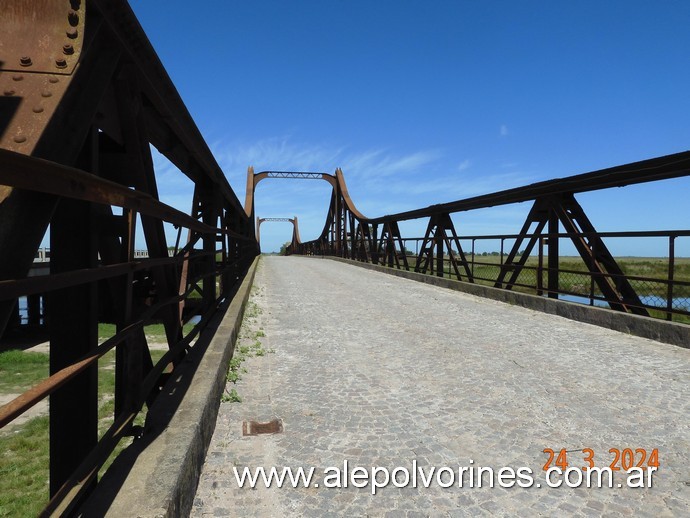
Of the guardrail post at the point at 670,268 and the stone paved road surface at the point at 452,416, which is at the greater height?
the guardrail post at the point at 670,268

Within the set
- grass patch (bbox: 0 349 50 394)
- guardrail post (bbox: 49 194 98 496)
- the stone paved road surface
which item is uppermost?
guardrail post (bbox: 49 194 98 496)

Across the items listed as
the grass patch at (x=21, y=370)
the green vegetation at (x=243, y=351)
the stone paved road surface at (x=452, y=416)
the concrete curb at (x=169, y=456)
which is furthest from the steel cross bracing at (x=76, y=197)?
the grass patch at (x=21, y=370)

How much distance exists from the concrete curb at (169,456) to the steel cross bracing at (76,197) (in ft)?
0.37

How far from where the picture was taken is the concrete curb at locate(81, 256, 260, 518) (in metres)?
1.78

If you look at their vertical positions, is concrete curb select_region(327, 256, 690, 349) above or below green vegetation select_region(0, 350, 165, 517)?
above

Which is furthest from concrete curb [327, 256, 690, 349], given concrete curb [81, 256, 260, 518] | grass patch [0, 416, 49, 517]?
grass patch [0, 416, 49, 517]

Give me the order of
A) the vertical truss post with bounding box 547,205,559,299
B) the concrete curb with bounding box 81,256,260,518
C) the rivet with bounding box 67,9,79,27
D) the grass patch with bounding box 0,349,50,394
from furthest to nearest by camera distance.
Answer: the vertical truss post with bounding box 547,205,559,299, the grass patch with bounding box 0,349,50,394, the rivet with bounding box 67,9,79,27, the concrete curb with bounding box 81,256,260,518

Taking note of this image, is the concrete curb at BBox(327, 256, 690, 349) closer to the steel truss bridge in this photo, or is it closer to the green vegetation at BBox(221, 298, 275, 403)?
the green vegetation at BBox(221, 298, 275, 403)

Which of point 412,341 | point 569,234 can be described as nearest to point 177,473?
point 412,341

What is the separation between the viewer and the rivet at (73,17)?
1.94 m

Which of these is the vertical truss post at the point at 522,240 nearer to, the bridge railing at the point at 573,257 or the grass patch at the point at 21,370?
the bridge railing at the point at 573,257

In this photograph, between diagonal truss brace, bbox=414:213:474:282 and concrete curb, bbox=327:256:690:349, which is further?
diagonal truss brace, bbox=414:213:474:282

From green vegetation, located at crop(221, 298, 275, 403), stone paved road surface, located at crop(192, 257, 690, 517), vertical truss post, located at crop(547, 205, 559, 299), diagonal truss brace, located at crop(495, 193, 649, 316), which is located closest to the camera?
stone paved road surface, located at crop(192, 257, 690, 517)

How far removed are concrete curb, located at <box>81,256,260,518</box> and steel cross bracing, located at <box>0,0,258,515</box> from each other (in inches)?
4.4
